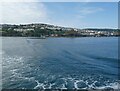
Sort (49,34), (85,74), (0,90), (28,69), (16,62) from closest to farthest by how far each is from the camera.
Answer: (0,90)
(85,74)
(28,69)
(16,62)
(49,34)

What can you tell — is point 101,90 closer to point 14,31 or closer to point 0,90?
point 0,90

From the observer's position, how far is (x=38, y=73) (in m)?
17.4

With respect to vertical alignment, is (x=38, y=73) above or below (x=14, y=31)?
below

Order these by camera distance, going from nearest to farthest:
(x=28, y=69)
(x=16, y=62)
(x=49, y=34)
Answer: (x=28, y=69)
(x=16, y=62)
(x=49, y=34)

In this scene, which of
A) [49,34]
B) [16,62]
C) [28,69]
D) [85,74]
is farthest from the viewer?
[49,34]

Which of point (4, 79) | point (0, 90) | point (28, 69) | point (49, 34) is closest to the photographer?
point (0, 90)

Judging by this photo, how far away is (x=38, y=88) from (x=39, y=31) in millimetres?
62835

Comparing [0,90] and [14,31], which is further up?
[14,31]

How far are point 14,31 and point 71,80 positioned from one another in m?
62.0

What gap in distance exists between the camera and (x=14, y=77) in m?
16.2

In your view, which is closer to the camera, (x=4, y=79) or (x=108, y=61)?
(x=4, y=79)

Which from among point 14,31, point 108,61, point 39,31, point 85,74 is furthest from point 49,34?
point 85,74

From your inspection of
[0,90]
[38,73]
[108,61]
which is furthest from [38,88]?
[108,61]

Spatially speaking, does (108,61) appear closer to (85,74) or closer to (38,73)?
(85,74)
